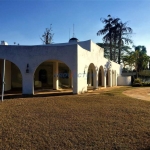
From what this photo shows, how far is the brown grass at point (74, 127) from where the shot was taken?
5941 mm

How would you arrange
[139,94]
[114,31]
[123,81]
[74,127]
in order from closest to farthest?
1. [74,127]
2. [139,94]
3. [123,81]
4. [114,31]

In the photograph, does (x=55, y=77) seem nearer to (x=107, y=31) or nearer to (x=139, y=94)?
(x=139, y=94)

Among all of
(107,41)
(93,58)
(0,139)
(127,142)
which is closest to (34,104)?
(0,139)

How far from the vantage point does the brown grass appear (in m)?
5.94

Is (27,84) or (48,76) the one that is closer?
(27,84)

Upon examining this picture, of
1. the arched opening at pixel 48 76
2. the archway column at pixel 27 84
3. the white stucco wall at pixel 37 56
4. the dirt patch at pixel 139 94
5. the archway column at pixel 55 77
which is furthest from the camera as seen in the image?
the arched opening at pixel 48 76

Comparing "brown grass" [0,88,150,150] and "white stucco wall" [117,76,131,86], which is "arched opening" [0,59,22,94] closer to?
"brown grass" [0,88,150,150]

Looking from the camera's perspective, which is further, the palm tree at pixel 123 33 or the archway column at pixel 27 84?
the palm tree at pixel 123 33

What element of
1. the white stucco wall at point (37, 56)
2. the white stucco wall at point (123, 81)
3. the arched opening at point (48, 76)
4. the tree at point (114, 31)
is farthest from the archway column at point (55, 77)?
the tree at point (114, 31)

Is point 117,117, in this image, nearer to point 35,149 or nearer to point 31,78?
point 35,149

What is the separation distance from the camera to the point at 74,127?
703cm

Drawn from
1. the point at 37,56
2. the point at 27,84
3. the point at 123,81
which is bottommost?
the point at 123,81

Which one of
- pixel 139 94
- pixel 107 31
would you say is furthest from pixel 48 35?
pixel 139 94

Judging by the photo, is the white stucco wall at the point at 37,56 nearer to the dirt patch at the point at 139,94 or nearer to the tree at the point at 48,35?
the dirt patch at the point at 139,94
